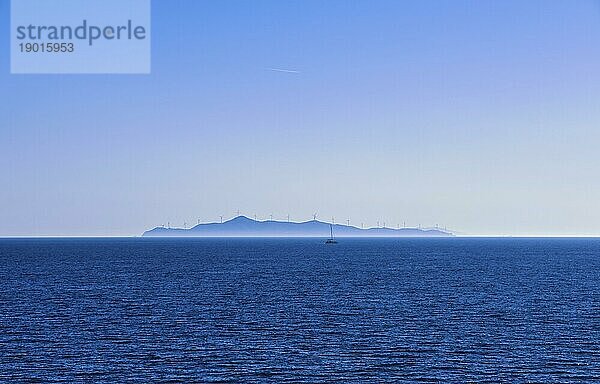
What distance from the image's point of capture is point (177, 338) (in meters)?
69.8

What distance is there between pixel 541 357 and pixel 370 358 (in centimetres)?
1535

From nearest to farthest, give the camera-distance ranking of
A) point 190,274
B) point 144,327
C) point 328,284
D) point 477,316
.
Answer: point 144,327
point 477,316
point 328,284
point 190,274

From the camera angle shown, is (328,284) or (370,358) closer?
(370,358)

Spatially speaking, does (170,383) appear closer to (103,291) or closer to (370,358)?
(370,358)

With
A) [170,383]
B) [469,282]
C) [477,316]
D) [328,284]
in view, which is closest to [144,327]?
[170,383]

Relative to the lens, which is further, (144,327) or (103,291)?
(103,291)

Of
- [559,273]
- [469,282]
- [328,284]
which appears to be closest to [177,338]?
[328,284]

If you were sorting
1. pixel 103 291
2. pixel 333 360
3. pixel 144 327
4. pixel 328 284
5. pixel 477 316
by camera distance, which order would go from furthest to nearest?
pixel 328 284 < pixel 103 291 < pixel 477 316 < pixel 144 327 < pixel 333 360

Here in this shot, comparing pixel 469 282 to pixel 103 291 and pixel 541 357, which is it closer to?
pixel 103 291

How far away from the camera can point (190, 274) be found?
559ft

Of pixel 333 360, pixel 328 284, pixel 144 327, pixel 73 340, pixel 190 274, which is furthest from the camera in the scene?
pixel 190 274

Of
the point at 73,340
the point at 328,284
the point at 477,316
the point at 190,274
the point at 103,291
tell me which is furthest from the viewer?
the point at 190,274

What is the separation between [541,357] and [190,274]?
120m

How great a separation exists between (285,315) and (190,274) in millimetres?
86749
